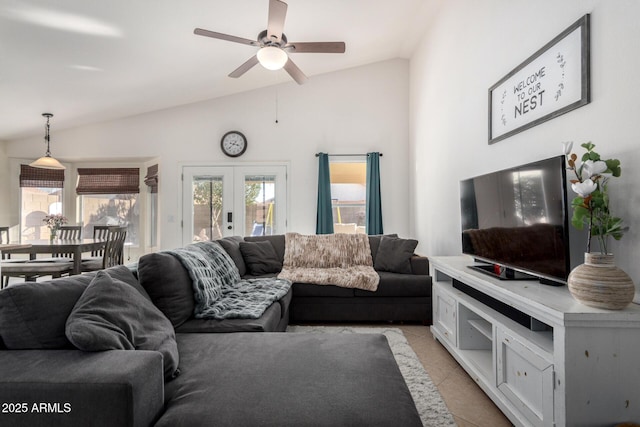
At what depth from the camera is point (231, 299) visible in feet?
7.78

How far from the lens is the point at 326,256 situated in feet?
12.5

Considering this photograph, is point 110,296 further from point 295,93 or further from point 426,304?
point 295,93

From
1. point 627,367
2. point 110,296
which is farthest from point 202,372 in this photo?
point 627,367

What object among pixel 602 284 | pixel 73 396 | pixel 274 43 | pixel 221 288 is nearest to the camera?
pixel 73 396

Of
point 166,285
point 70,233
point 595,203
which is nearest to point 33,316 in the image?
point 166,285

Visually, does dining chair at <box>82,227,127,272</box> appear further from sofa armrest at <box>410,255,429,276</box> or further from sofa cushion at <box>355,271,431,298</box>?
sofa armrest at <box>410,255,429,276</box>

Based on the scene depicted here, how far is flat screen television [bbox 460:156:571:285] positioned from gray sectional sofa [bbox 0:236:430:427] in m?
0.97

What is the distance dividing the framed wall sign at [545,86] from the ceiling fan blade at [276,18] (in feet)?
5.61

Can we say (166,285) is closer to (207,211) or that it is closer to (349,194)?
(207,211)

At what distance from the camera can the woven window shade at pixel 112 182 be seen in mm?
5703

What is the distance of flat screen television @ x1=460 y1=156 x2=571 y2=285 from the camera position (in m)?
1.60

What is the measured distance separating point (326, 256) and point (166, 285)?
2158 mm

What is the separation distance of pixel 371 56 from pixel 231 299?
13.4 ft

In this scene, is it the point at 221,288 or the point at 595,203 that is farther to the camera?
the point at 221,288
